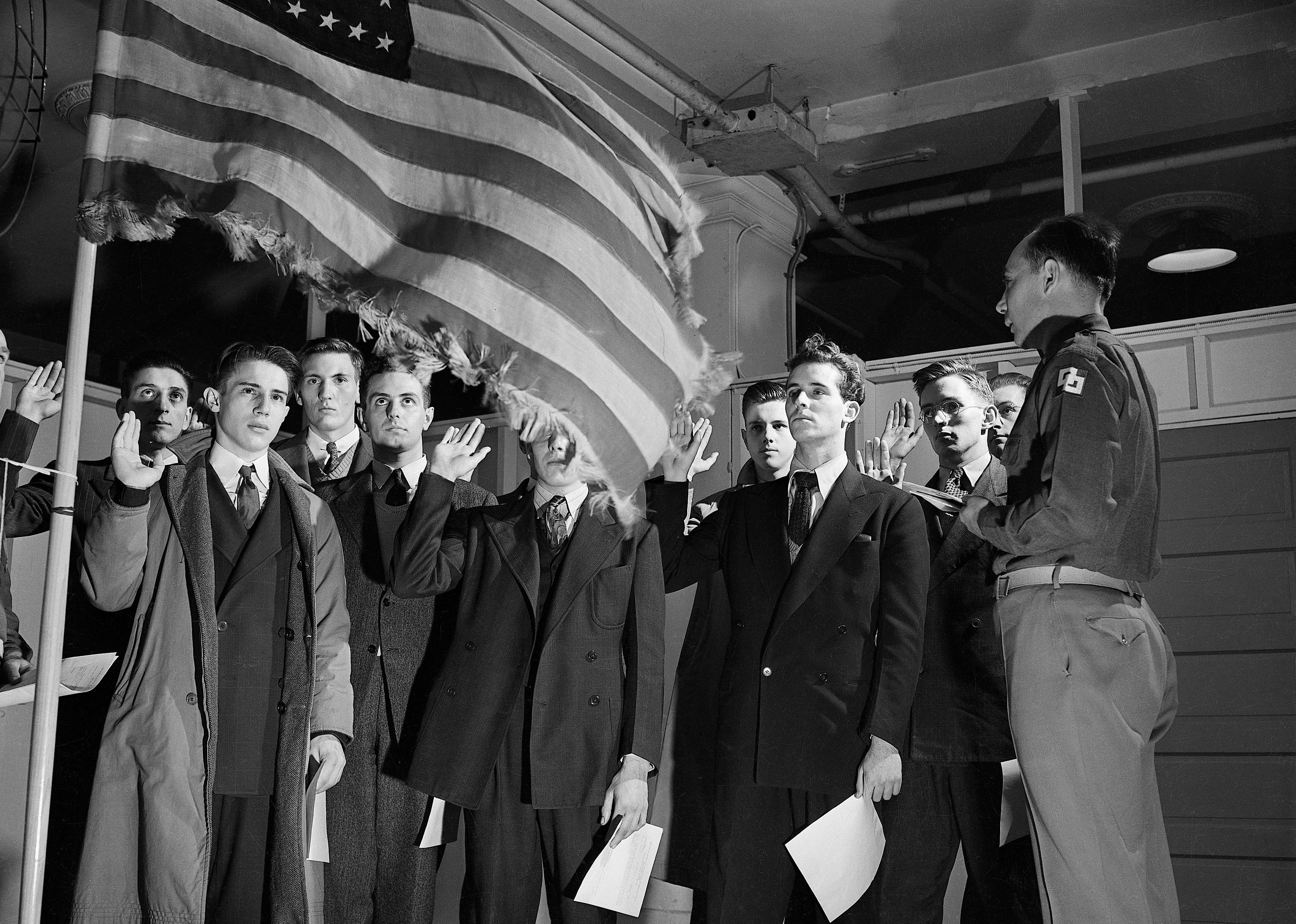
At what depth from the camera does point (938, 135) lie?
569cm

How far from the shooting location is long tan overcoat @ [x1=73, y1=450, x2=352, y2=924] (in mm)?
2527

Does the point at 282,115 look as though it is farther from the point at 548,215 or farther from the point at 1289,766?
the point at 1289,766

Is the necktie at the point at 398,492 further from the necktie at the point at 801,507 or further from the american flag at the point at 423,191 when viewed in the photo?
the necktie at the point at 801,507

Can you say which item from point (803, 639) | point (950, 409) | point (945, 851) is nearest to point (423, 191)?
point (803, 639)

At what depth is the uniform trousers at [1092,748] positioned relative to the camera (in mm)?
2307

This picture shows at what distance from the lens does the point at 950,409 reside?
3.19 metres

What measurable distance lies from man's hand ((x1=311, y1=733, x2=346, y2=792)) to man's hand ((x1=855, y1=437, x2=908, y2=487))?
145cm

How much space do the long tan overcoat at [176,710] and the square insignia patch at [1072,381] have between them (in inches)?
64.7

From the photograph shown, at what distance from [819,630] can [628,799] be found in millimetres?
563

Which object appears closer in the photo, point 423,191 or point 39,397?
point 423,191

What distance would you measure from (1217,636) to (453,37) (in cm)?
293

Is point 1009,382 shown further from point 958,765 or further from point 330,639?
point 330,639

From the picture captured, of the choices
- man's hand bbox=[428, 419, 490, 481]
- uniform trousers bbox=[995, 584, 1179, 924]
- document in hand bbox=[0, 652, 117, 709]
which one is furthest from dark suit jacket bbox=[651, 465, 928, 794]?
document in hand bbox=[0, 652, 117, 709]

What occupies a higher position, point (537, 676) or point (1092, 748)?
point (537, 676)
